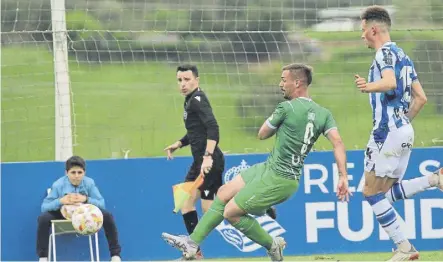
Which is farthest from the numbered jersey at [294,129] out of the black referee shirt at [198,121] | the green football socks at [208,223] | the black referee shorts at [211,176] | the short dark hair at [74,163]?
the short dark hair at [74,163]

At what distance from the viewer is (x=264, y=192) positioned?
11.0 m

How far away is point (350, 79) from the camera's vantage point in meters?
15.5

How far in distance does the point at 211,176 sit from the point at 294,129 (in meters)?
2.09

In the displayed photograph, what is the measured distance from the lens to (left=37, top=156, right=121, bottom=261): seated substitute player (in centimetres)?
1307

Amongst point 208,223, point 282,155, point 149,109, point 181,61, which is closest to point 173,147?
point 181,61

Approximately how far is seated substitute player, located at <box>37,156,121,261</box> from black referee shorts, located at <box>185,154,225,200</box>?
3.15 ft

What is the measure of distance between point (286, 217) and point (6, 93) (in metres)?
3.65

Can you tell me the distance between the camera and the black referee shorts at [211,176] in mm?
12906

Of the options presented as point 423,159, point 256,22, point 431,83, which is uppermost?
point 256,22

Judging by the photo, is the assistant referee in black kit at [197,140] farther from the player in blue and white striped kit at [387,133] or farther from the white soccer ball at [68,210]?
the player in blue and white striped kit at [387,133]

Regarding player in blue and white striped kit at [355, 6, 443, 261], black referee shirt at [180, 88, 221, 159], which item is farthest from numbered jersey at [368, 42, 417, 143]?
black referee shirt at [180, 88, 221, 159]

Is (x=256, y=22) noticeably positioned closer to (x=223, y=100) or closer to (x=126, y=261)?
(x=223, y=100)

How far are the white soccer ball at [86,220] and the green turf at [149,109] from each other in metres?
1.75

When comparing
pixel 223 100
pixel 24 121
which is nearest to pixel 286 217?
pixel 223 100
